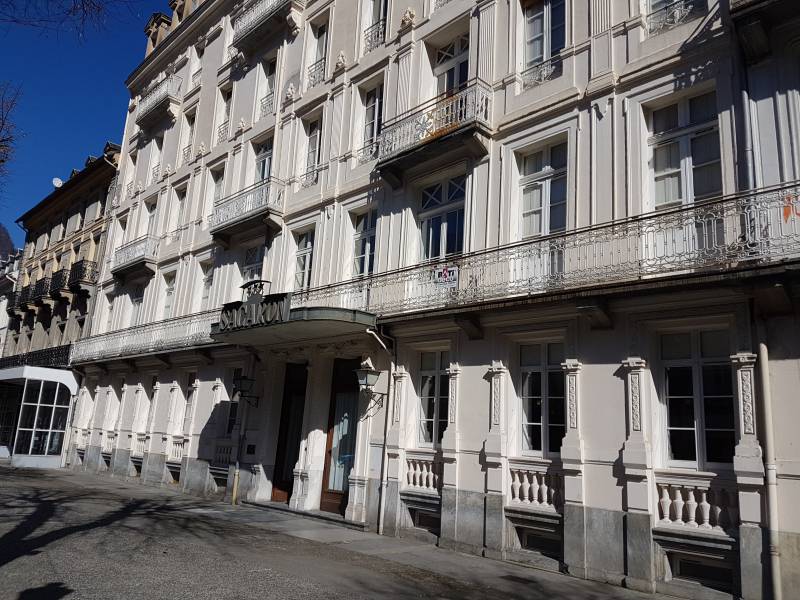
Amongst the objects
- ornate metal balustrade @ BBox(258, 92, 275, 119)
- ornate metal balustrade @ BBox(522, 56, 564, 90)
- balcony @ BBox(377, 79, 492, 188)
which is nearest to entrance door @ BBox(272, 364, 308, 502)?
balcony @ BBox(377, 79, 492, 188)

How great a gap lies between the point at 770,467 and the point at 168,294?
68.3 ft

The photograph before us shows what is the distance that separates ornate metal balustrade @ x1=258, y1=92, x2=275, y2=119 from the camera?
65.8 ft

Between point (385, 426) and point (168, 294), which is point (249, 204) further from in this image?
point (385, 426)

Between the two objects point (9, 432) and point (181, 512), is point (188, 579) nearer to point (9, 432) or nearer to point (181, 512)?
point (181, 512)

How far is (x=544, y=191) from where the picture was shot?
11.8m

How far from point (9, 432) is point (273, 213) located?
75.6 ft

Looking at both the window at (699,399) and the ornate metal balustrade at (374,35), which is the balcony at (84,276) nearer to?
the ornate metal balustrade at (374,35)

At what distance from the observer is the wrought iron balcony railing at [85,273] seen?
1156 inches

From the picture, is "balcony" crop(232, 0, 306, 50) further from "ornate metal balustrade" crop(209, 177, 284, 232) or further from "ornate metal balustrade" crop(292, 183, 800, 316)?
"ornate metal balustrade" crop(292, 183, 800, 316)

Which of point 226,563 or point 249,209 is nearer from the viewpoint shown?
point 226,563

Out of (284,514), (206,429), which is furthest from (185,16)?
(284,514)

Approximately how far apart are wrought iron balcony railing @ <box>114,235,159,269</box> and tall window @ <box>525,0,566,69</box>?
16.9 metres

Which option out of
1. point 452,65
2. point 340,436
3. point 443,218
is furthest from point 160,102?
point 340,436

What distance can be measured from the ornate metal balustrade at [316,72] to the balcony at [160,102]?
32.1 feet
